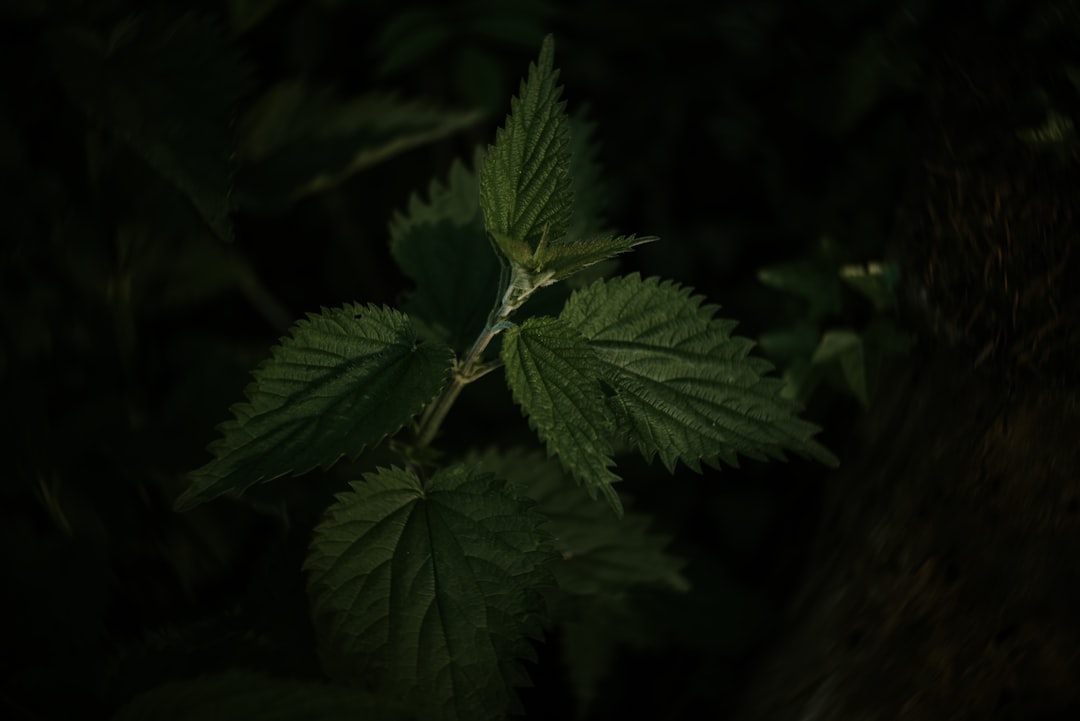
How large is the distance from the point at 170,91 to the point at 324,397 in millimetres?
933

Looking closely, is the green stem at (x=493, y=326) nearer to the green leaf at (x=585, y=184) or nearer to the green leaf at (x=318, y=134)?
the green leaf at (x=585, y=184)

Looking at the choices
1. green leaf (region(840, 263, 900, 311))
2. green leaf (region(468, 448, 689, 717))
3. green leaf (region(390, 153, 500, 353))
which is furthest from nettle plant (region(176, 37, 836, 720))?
green leaf (region(840, 263, 900, 311))

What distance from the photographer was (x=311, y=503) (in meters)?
1.72

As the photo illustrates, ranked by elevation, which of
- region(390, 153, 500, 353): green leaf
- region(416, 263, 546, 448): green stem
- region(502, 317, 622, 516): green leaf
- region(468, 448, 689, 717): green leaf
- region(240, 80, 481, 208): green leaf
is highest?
region(240, 80, 481, 208): green leaf

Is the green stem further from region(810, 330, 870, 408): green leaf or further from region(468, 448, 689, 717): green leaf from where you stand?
region(810, 330, 870, 408): green leaf

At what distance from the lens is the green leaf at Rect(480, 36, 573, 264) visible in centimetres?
129

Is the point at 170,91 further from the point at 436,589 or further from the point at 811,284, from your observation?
the point at 811,284

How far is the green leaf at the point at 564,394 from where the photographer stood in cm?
122

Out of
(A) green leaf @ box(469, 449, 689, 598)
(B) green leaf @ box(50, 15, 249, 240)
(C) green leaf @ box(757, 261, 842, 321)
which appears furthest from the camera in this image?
(C) green leaf @ box(757, 261, 842, 321)

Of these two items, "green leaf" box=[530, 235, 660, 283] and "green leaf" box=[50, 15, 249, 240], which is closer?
"green leaf" box=[530, 235, 660, 283]

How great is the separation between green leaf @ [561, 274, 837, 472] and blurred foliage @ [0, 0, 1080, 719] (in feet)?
1.52

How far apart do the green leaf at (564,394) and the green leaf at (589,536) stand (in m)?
0.46

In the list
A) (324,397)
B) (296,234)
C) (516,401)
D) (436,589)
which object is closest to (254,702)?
(436,589)

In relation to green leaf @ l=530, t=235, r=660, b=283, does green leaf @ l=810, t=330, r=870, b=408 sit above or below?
below
